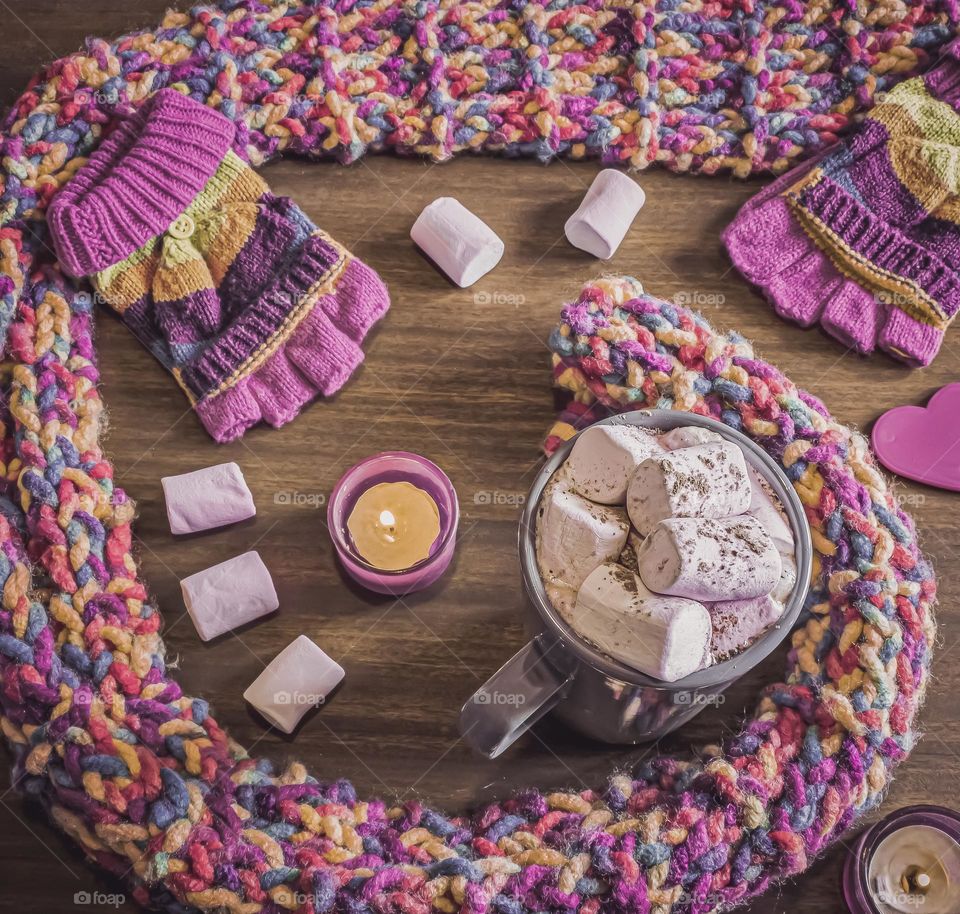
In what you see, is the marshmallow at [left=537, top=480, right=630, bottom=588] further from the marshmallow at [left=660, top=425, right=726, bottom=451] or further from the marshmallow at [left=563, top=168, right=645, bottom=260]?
the marshmallow at [left=563, top=168, right=645, bottom=260]

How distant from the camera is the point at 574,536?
2.17 ft

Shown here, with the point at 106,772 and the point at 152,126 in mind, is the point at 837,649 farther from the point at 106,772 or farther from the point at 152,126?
the point at 152,126

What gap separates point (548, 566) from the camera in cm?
67

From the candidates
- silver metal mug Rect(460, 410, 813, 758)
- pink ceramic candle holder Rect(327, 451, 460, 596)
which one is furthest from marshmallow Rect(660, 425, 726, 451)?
pink ceramic candle holder Rect(327, 451, 460, 596)

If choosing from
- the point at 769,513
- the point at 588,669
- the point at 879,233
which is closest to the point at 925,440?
the point at 879,233

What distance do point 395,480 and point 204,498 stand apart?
0.17 metres

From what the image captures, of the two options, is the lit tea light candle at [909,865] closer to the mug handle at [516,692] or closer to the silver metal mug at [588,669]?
the silver metal mug at [588,669]

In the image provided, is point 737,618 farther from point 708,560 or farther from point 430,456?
point 430,456

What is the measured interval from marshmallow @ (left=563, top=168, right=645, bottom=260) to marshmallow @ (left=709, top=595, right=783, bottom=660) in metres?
0.42

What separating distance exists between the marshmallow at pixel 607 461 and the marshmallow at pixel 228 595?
324 millimetres

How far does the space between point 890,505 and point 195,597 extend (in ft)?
1.96

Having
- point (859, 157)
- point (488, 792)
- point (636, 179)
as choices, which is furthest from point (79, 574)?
point (859, 157)

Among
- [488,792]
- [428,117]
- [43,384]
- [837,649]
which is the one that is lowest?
[488,792]

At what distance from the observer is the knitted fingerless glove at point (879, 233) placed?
0.94 metres
